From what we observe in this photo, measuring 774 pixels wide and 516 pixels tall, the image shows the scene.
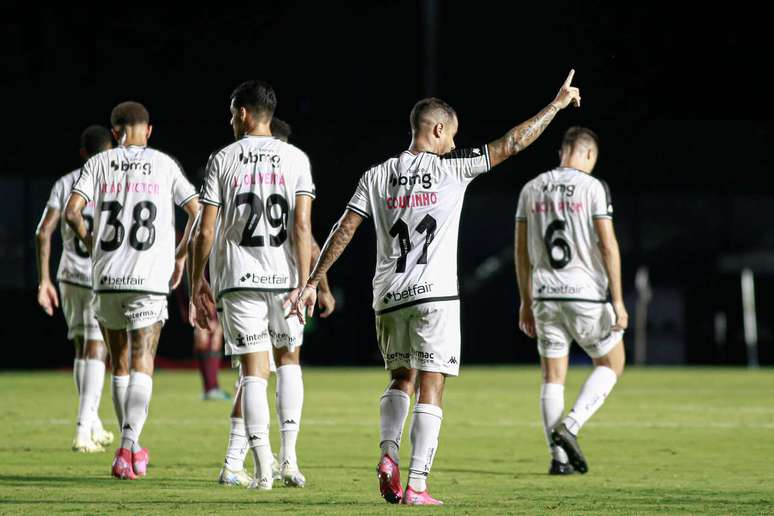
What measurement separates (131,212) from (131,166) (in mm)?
285

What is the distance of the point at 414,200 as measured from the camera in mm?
7238

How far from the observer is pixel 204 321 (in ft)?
25.8

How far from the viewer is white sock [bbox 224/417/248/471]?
8.13 metres

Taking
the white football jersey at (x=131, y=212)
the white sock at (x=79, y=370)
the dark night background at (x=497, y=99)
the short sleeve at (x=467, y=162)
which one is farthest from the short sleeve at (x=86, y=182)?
the dark night background at (x=497, y=99)

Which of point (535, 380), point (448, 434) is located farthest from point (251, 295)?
point (535, 380)

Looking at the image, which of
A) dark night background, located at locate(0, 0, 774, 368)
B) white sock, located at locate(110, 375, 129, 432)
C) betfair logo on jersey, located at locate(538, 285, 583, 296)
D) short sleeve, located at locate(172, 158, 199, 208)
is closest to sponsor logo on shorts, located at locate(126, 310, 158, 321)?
white sock, located at locate(110, 375, 129, 432)

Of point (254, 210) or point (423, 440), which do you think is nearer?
point (423, 440)

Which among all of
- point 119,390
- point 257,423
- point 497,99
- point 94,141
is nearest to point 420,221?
point 257,423

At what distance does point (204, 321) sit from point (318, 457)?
92.1 inches

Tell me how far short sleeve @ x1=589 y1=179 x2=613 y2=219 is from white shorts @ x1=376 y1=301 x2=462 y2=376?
243cm

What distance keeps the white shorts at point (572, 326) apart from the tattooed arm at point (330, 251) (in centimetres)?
257

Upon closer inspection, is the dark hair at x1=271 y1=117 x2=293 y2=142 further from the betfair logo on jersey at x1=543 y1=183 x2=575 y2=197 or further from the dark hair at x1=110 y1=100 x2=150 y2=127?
the betfair logo on jersey at x1=543 y1=183 x2=575 y2=197

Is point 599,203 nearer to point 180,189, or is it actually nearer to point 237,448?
point 180,189

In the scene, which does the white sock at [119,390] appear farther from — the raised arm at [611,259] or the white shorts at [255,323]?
the raised arm at [611,259]
